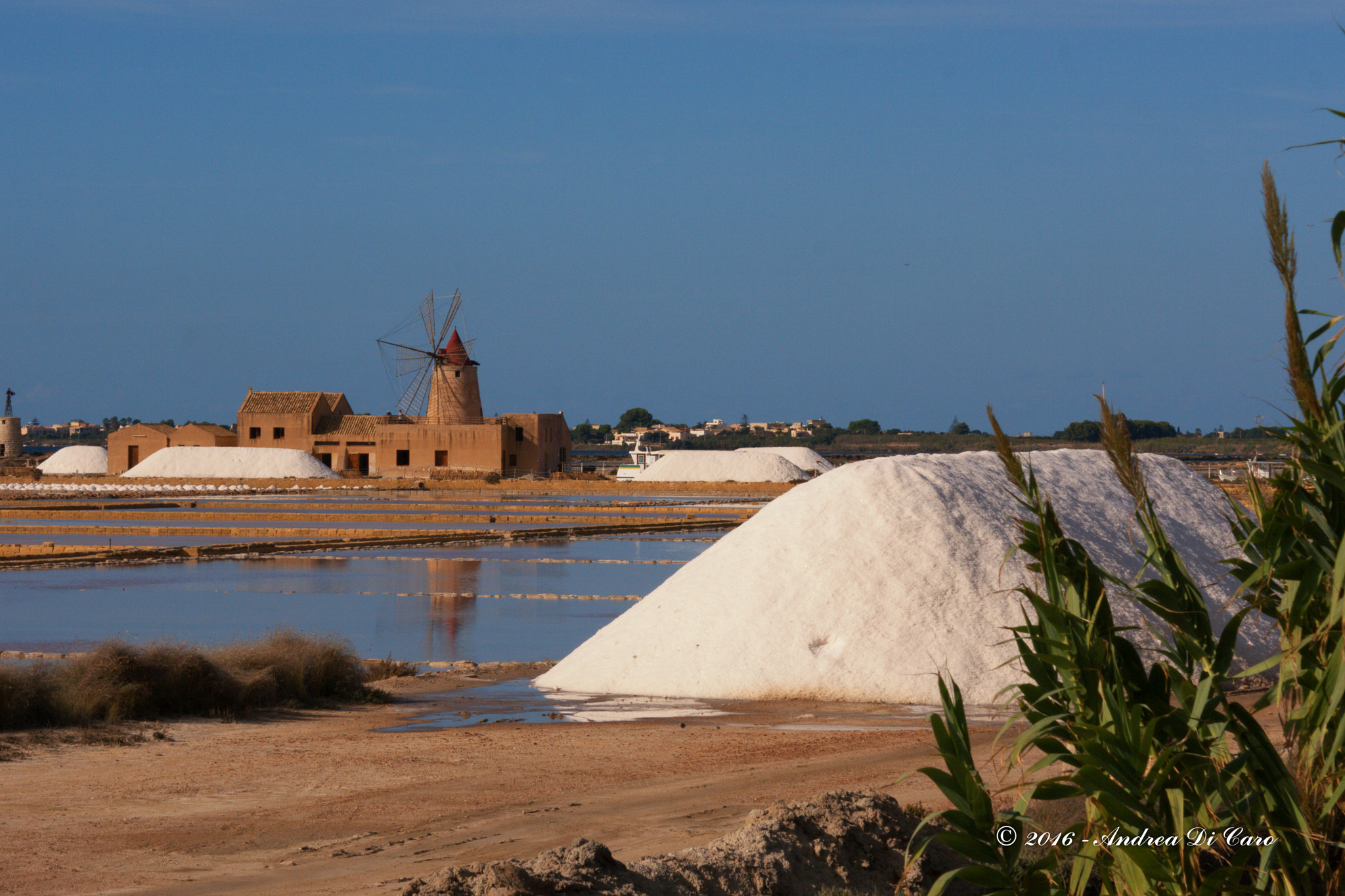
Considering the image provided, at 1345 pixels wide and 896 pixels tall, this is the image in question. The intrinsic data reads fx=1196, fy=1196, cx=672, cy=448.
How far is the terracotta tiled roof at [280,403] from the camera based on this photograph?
4825 cm

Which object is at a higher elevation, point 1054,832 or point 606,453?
point 606,453

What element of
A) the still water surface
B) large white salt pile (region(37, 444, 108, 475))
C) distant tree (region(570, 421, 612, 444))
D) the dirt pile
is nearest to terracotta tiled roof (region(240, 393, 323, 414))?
large white salt pile (region(37, 444, 108, 475))

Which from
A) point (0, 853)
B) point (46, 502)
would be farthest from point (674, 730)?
point (46, 502)

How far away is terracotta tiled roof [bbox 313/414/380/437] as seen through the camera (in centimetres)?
4778

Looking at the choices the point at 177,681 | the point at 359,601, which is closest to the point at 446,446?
the point at 359,601

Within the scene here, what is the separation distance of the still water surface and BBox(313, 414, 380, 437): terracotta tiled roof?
29055 mm

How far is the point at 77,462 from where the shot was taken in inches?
2280

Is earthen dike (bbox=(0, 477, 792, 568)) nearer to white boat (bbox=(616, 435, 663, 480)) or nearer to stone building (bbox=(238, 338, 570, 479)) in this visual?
stone building (bbox=(238, 338, 570, 479))

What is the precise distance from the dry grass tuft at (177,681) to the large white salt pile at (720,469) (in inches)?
1490

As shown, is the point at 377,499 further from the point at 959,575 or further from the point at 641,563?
the point at 959,575

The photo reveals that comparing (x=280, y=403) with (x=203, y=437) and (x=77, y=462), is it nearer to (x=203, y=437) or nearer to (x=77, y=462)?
(x=203, y=437)

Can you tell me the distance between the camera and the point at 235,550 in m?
19.4

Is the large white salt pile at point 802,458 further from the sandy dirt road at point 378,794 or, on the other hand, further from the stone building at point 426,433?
the sandy dirt road at point 378,794

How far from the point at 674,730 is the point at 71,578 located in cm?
1199
